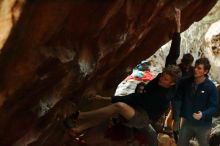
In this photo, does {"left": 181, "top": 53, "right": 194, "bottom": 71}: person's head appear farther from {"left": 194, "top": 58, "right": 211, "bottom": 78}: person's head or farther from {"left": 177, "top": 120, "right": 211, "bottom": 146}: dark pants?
{"left": 177, "top": 120, "right": 211, "bottom": 146}: dark pants

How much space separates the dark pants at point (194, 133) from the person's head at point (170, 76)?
786 mm

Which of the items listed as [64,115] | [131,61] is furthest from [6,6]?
[131,61]

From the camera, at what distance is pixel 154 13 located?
6070mm

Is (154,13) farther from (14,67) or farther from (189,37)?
(189,37)

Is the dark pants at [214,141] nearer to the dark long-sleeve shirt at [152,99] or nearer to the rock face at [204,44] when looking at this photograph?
the dark long-sleeve shirt at [152,99]

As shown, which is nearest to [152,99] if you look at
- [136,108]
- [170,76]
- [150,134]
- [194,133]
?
[136,108]

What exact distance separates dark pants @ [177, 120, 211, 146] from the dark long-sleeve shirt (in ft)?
1.56

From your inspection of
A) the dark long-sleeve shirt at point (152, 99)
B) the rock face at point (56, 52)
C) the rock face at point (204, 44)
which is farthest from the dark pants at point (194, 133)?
the rock face at point (204, 44)

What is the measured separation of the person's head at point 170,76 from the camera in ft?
19.1

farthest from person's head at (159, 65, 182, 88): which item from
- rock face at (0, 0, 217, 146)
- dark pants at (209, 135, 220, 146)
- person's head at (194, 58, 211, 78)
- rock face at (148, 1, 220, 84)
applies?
rock face at (148, 1, 220, 84)

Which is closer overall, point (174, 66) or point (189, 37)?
point (174, 66)

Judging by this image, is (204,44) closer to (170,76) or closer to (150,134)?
(150,134)

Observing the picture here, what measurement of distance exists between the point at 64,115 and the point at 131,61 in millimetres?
1915

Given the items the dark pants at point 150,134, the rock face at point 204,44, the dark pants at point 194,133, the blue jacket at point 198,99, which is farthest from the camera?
the rock face at point 204,44
